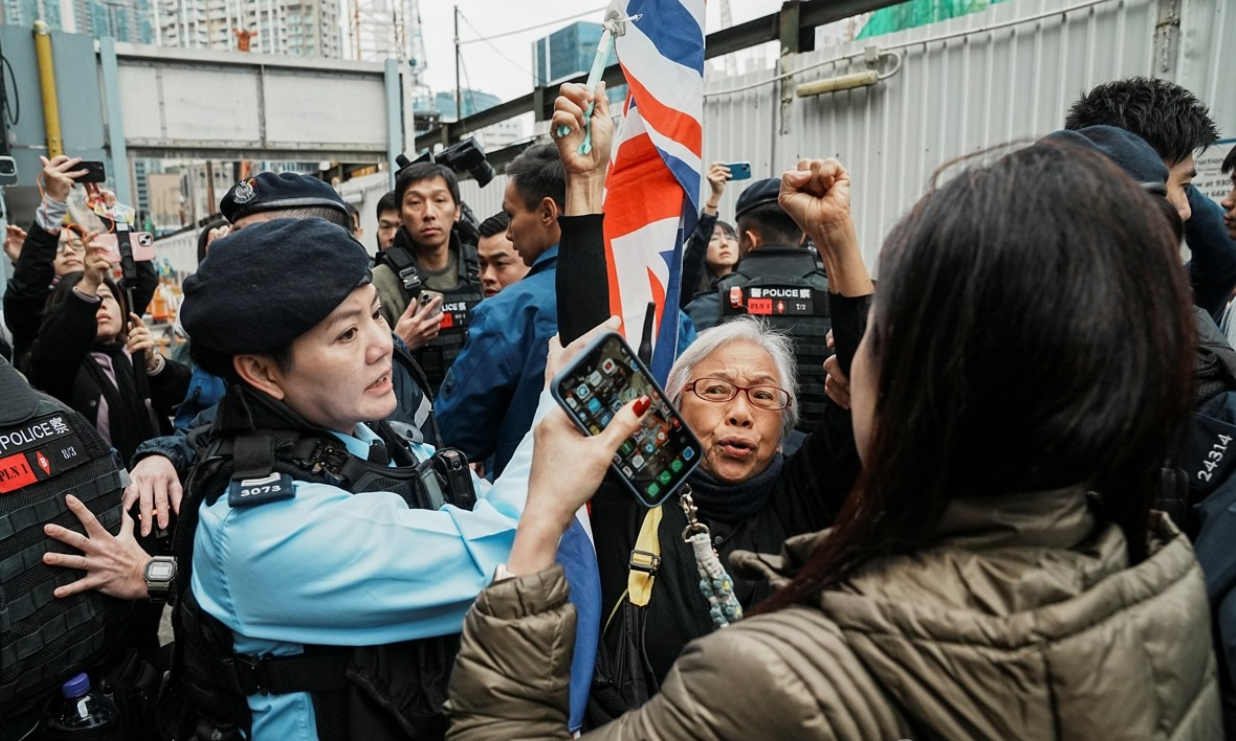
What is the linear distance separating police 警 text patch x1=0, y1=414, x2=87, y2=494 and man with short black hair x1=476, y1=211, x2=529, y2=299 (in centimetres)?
246

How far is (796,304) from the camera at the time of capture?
386 centimetres

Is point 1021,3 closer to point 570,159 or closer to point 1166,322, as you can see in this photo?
point 570,159

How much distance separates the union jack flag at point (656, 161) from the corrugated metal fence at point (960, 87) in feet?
5.97

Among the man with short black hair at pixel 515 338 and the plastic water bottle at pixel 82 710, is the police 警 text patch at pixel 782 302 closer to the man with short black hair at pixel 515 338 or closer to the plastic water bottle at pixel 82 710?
the man with short black hair at pixel 515 338

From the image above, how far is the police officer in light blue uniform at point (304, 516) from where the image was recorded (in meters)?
1.32

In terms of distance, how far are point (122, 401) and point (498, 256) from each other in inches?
72.6

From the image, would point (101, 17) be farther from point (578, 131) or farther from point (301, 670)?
point (301, 670)

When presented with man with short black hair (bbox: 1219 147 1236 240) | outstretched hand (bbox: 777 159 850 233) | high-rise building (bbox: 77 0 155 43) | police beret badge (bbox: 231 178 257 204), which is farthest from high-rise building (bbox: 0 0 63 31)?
high-rise building (bbox: 77 0 155 43)

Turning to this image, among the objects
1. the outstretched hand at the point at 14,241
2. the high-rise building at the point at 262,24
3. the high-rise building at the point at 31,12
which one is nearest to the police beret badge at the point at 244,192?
the outstretched hand at the point at 14,241

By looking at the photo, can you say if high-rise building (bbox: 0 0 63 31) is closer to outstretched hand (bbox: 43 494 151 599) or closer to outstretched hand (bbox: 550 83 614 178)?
outstretched hand (bbox: 43 494 151 599)

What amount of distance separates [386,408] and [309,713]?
1.81 feet

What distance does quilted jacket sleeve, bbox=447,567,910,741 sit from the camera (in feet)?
2.76

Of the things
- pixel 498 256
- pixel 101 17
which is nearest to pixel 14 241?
pixel 498 256

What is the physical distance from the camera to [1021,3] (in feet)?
15.2
